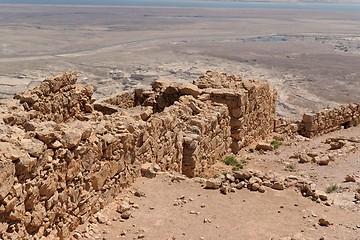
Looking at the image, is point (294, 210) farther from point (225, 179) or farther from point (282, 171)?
point (282, 171)

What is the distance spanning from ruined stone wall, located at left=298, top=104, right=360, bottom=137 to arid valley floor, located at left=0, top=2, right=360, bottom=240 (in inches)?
16.2

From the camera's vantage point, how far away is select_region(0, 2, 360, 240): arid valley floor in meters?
7.45

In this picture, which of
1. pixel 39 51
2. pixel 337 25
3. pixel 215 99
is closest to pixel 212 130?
pixel 215 99

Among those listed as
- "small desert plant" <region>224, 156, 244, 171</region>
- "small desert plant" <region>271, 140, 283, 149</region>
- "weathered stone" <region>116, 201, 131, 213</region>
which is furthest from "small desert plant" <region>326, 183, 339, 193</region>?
"small desert plant" <region>271, 140, 283, 149</region>

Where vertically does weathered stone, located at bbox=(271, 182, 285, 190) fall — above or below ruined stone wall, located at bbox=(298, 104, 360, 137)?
above

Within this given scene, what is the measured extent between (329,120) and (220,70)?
79.7 ft

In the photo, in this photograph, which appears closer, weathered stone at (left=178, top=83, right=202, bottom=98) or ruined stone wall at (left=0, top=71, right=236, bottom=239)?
ruined stone wall at (left=0, top=71, right=236, bottom=239)

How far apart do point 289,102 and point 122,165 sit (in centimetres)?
2907

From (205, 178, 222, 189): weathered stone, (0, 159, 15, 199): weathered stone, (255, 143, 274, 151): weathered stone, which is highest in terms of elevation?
(0, 159, 15, 199): weathered stone

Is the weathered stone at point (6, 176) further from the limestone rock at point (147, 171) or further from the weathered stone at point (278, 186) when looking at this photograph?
the weathered stone at point (278, 186)

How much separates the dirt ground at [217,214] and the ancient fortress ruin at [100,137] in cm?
36

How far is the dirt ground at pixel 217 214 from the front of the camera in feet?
23.2

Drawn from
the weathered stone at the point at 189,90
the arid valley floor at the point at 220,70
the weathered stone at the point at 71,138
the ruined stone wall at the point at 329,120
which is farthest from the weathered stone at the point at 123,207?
the ruined stone wall at the point at 329,120

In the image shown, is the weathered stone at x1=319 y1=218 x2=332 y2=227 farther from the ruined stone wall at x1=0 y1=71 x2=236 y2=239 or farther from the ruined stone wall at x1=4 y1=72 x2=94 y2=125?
the ruined stone wall at x1=4 y1=72 x2=94 y2=125
